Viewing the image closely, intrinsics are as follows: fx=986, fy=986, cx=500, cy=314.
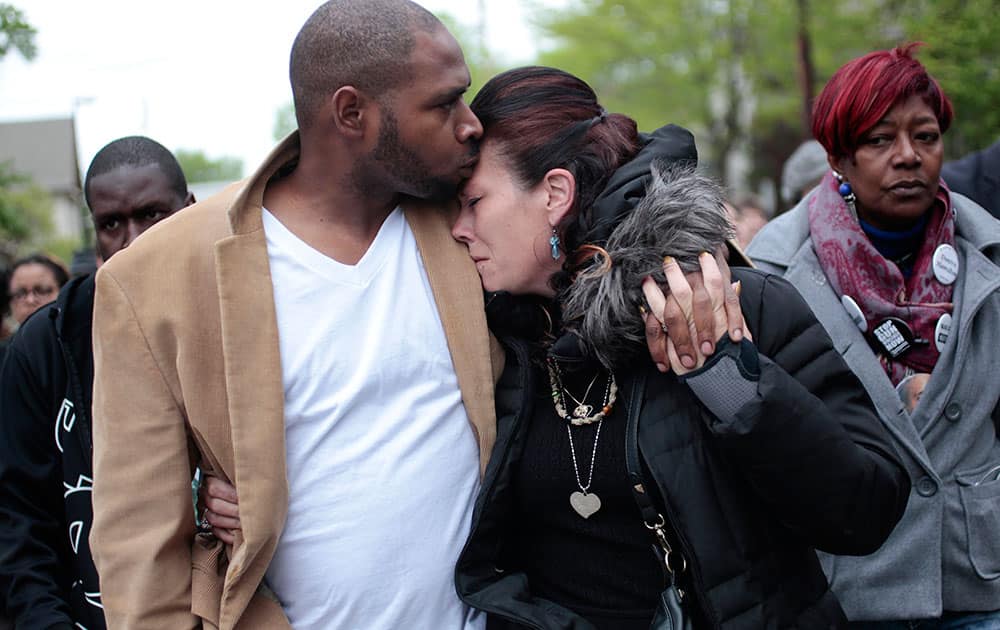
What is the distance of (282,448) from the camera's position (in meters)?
2.33

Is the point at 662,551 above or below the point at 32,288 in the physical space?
above

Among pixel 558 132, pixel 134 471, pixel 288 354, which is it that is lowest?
pixel 134 471

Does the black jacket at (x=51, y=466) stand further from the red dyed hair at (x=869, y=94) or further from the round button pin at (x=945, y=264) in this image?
the round button pin at (x=945, y=264)

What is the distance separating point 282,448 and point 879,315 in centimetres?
189

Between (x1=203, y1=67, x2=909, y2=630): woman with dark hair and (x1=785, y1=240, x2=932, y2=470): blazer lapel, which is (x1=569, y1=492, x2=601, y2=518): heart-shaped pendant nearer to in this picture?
(x1=203, y1=67, x2=909, y2=630): woman with dark hair

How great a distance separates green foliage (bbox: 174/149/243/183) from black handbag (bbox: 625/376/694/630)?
76785 millimetres

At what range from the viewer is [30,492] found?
9.67 ft

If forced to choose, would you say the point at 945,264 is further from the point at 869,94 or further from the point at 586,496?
the point at 586,496

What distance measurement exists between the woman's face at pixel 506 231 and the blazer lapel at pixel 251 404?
0.58 metres

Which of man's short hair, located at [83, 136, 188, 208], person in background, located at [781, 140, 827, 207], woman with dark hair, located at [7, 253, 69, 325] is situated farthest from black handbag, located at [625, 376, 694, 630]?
woman with dark hair, located at [7, 253, 69, 325]

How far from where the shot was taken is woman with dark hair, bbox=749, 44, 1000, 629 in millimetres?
2967

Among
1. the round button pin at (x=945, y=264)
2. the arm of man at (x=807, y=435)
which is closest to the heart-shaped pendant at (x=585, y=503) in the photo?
the arm of man at (x=807, y=435)

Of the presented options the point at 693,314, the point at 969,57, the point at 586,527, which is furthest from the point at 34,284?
the point at 969,57

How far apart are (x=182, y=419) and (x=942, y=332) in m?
2.24
